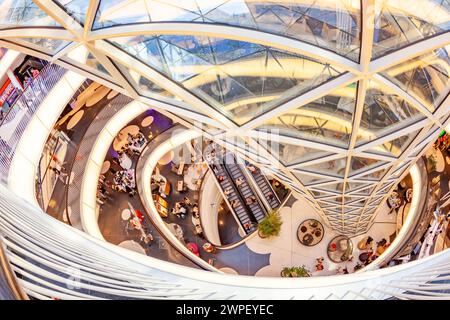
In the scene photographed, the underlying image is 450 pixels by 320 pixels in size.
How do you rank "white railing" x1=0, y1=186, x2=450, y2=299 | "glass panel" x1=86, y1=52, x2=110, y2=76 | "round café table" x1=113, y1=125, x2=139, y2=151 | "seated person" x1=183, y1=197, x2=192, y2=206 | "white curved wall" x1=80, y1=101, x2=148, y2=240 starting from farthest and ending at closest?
1. "seated person" x1=183, y1=197, x2=192, y2=206
2. "round café table" x1=113, y1=125, x2=139, y2=151
3. "white curved wall" x1=80, y1=101, x2=148, y2=240
4. "glass panel" x1=86, y1=52, x2=110, y2=76
5. "white railing" x1=0, y1=186, x2=450, y2=299

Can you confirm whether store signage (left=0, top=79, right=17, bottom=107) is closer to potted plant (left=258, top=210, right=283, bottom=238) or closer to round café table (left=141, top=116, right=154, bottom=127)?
round café table (left=141, top=116, right=154, bottom=127)

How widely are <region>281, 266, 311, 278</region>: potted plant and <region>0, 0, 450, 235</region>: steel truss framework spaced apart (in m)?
11.5

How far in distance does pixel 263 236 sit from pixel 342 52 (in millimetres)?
17821

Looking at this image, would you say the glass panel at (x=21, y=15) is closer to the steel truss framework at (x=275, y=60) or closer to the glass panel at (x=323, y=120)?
the steel truss framework at (x=275, y=60)

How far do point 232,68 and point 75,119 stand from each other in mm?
16214

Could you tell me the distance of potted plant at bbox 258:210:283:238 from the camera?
73.9ft

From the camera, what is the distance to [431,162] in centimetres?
2033

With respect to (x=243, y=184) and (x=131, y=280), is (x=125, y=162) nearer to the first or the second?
(x=243, y=184)

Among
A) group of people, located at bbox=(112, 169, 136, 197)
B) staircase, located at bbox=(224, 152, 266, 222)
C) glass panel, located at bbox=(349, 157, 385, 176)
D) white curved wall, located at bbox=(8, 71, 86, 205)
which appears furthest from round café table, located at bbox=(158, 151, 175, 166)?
glass panel, located at bbox=(349, 157, 385, 176)

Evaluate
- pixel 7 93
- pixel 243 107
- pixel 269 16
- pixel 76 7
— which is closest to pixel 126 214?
pixel 7 93

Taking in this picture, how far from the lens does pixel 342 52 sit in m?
6.50
